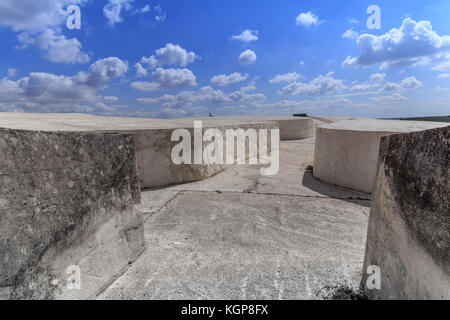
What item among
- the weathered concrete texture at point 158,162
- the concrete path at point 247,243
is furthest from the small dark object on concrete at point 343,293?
the weathered concrete texture at point 158,162

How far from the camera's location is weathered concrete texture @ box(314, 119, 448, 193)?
4527mm

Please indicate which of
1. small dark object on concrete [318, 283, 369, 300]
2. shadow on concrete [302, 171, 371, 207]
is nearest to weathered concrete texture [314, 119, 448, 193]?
shadow on concrete [302, 171, 371, 207]

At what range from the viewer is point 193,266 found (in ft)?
7.63

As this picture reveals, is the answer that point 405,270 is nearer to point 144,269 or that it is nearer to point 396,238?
point 396,238

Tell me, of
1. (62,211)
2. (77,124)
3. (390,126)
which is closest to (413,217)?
(62,211)

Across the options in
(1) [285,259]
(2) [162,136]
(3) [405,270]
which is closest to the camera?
(3) [405,270]

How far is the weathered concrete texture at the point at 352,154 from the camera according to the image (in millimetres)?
4527

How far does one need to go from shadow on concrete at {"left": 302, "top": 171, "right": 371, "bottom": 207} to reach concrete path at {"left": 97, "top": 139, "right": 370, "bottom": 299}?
0.02 metres

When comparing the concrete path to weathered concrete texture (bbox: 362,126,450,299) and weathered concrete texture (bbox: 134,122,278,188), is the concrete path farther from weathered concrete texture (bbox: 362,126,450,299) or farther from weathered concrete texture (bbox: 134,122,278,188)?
weathered concrete texture (bbox: 362,126,450,299)

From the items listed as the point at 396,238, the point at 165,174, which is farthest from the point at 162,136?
the point at 396,238

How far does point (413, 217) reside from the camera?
4.54 ft

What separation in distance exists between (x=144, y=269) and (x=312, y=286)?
1.42 m

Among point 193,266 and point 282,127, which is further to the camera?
point 282,127

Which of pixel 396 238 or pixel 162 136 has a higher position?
pixel 162 136
